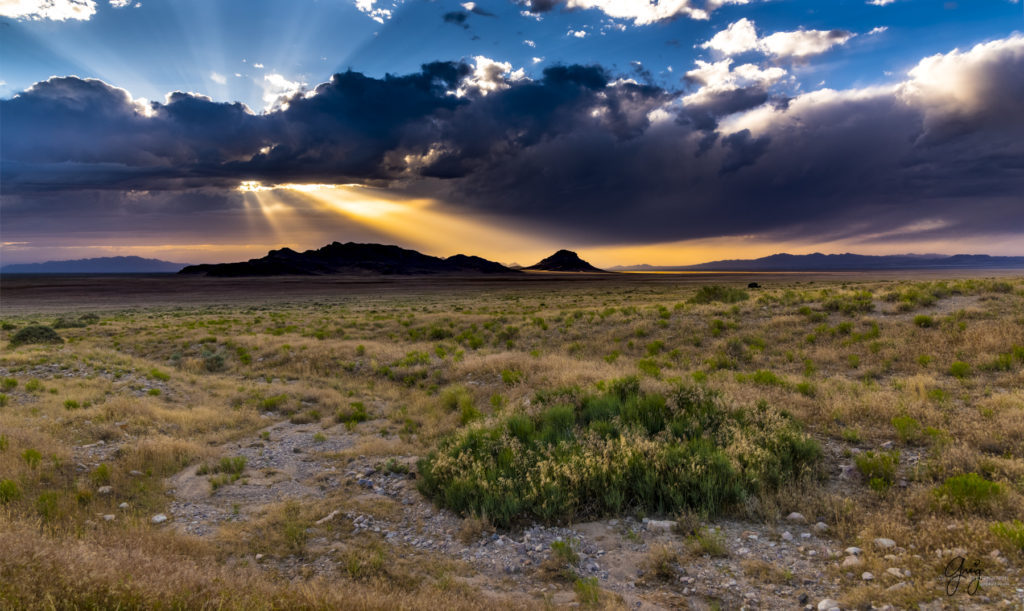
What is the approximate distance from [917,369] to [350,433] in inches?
620

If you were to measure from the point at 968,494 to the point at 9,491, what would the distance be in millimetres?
13453

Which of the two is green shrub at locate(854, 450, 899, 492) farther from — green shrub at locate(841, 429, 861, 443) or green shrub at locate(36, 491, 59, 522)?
green shrub at locate(36, 491, 59, 522)

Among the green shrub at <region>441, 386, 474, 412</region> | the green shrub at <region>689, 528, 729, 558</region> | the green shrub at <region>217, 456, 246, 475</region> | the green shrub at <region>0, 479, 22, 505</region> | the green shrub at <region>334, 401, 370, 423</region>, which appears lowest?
the green shrub at <region>334, 401, 370, 423</region>

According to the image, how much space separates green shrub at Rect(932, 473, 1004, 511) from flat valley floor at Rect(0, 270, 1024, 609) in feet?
0.10

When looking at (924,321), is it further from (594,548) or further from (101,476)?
(101,476)

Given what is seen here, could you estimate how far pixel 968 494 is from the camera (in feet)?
20.6

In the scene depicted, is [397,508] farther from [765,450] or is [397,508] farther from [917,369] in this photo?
[917,369]

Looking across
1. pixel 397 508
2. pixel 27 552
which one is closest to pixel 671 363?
pixel 397 508

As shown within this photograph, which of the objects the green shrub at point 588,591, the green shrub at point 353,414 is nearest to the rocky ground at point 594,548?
the green shrub at point 588,591

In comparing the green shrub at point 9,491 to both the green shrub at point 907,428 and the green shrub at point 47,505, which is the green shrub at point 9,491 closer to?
the green shrub at point 47,505

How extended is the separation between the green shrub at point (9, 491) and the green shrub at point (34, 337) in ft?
78.3

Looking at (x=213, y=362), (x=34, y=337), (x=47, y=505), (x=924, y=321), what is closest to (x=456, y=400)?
(x=47, y=505)

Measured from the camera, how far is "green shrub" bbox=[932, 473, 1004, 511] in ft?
20.2

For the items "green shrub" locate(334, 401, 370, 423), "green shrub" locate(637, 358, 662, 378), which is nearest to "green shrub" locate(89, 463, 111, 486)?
"green shrub" locate(334, 401, 370, 423)
